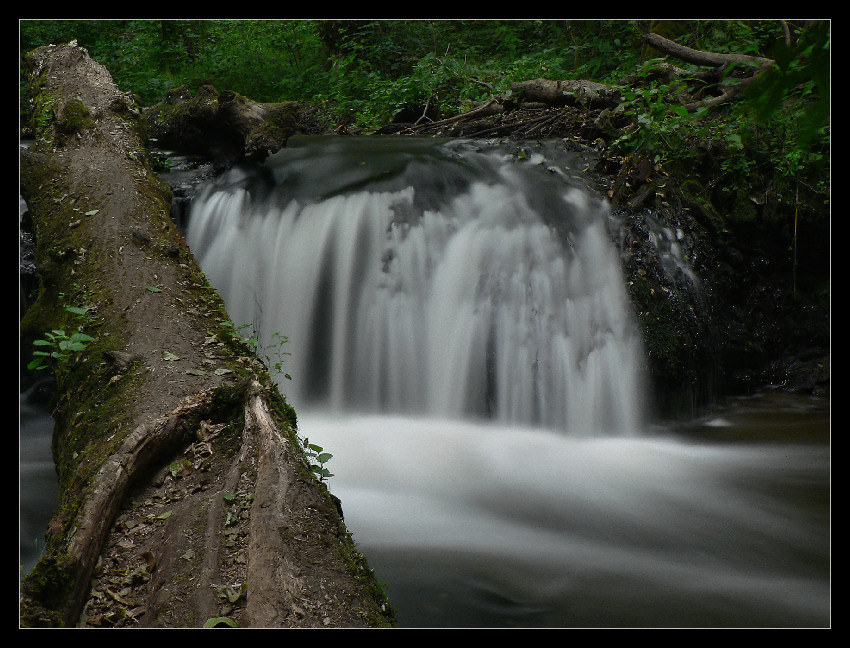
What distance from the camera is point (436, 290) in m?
5.67

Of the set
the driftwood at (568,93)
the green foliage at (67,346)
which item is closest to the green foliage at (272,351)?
the green foliage at (67,346)

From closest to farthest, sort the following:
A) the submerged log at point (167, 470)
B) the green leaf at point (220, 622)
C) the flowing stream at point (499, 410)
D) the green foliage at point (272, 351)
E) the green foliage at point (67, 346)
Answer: the green leaf at point (220, 622) < the submerged log at point (167, 470) < the green foliage at point (67, 346) < the flowing stream at point (499, 410) < the green foliage at point (272, 351)

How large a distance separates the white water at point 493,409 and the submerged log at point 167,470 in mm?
1079

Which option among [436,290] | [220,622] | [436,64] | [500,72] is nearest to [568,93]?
[500,72]

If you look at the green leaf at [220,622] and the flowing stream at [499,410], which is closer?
the green leaf at [220,622]

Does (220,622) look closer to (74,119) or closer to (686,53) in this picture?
(74,119)

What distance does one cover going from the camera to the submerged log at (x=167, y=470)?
1968mm

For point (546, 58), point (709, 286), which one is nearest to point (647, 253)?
point (709, 286)

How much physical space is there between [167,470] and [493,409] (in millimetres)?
3136

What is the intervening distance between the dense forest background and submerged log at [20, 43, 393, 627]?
4.18m

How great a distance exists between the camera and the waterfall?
5332 mm

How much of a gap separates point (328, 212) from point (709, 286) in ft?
11.5

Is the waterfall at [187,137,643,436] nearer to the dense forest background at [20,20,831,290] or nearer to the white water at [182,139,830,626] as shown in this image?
the white water at [182,139,830,626]

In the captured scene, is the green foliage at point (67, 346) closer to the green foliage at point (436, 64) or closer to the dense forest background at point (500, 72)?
the dense forest background at point (500, 72)
